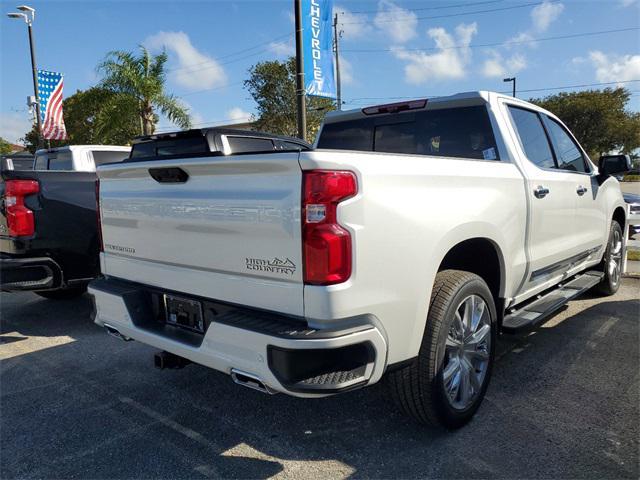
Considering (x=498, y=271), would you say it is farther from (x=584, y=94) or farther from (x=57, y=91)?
(x=584, y=94)

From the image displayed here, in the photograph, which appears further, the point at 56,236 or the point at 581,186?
the point at 56,236

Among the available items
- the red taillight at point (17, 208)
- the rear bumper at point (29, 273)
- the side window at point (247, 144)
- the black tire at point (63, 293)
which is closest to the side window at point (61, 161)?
the black tire at point (63, 293)

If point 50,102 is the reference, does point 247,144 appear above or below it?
below

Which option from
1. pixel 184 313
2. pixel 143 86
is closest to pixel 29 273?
pixel 184 313

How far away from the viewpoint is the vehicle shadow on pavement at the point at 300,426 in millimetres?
2477

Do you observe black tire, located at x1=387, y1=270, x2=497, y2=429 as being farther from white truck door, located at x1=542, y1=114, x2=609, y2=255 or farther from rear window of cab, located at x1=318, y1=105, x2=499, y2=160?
white truck door, located at x1=542, y1=114, x2=609, y2=255

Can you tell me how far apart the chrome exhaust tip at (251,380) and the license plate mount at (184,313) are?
0.42 m

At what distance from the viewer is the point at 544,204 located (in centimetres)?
354

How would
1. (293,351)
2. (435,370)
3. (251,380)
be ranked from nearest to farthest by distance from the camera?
(293,351), (251,380), (435,370)

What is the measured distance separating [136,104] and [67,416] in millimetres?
17303

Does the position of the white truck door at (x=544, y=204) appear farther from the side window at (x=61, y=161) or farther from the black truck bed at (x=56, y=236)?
the side window at (x=61, y=161)

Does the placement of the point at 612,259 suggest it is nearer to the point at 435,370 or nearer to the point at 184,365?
the point at 435,370

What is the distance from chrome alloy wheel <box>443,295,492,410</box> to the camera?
272 cm

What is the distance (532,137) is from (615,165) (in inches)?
60.1
